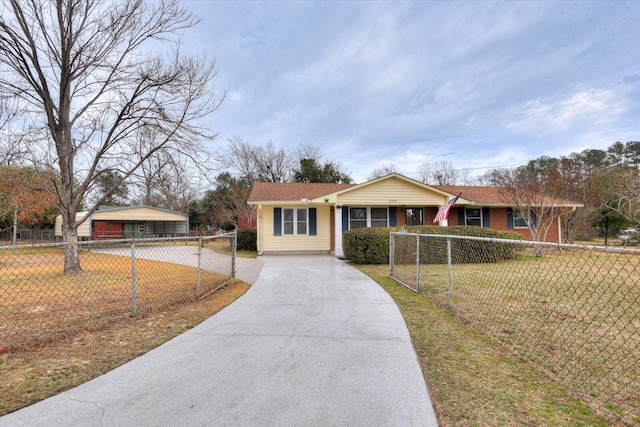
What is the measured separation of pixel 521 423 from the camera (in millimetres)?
2150

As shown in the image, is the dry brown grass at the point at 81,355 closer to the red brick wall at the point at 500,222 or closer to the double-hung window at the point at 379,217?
the double-hung window at the point at 379,217

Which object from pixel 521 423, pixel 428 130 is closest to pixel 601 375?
pixel 521 423

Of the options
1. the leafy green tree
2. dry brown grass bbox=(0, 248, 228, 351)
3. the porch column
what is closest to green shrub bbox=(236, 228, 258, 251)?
the porch column

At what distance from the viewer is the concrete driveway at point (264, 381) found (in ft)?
7.45

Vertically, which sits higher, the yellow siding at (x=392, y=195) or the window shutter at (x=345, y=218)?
the yellow siding at (x=392, y=195)

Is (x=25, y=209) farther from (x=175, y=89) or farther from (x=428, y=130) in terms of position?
(x=428, y=130)

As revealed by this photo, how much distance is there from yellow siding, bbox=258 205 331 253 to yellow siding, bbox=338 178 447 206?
73.5 inches

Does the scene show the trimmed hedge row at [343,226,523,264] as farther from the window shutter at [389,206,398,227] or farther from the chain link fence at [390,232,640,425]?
the window shutter at [389,206,398,227]

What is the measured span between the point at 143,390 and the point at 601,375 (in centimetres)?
407

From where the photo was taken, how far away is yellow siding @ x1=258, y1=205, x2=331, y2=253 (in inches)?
598

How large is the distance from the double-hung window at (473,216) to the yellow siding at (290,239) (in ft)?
24.5

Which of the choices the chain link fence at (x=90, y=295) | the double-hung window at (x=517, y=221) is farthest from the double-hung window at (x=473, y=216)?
the chain link fence at (x=90, y=295)

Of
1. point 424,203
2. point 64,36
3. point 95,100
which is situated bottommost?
point 424,203

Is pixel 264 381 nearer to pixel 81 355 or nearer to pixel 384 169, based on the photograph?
pixel 81 355
